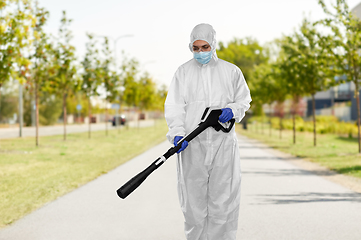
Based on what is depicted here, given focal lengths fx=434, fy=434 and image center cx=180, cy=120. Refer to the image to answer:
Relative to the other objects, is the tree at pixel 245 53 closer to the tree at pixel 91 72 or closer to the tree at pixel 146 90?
the tree at pixel 146 90


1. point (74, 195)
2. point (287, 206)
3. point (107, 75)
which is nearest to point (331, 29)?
point (287, 206)

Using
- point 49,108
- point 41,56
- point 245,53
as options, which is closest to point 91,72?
point 41,56

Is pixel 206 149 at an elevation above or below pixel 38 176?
above

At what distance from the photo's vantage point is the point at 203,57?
3865mm

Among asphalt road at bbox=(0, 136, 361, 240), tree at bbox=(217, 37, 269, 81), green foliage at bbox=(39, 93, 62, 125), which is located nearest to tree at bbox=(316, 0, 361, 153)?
asphalt road at bbox=(0, 136, 361, 240)

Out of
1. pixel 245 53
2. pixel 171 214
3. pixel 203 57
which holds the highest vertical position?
pixel 245 53

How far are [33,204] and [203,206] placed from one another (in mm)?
3782

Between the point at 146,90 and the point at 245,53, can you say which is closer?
the point at 146,90

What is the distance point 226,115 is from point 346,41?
38.2 ft

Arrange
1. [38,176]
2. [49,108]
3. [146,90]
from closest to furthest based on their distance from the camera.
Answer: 1. [38,176]
2. [146,90]
3. [49,108]

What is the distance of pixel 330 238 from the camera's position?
4.77 metres

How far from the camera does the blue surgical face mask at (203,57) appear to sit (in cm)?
385

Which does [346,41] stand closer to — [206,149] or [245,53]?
[206,149]

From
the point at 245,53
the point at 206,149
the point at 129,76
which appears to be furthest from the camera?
the point at 245,53
